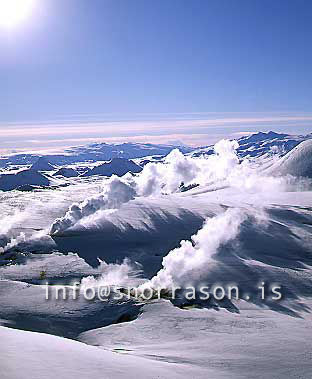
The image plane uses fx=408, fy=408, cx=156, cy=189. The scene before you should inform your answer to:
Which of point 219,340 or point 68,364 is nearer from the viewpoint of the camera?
point 68,364

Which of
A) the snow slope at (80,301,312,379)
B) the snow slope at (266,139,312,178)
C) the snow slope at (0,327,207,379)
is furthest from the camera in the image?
the snow slope at (266,139,312,178)

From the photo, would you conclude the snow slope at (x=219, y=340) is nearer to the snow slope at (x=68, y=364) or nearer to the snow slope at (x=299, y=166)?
the snow slope at (x=68, y=364)

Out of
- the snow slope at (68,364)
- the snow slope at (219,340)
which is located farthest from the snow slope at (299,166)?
the snow slope at (68,364)

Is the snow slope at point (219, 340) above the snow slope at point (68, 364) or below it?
below

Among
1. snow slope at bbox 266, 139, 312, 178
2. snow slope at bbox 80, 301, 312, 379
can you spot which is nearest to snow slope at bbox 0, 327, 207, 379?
snow slope at bbox 80, 301, 312, 379

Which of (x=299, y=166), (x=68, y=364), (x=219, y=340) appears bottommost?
(x=219, y=340)

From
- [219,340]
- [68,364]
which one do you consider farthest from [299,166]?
[68,364]

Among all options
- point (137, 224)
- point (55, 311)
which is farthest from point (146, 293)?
point (137, 224)

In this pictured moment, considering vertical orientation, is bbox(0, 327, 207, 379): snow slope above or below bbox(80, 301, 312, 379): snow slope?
above

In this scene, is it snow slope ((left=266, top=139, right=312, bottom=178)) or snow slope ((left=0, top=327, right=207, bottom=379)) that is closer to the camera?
snow slope ((left=0, top=327, right=207, bottom=379))

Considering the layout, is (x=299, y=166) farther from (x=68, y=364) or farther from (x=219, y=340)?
(x=68, y=364)

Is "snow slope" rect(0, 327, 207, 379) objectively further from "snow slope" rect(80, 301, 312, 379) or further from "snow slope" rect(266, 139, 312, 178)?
"snow slope" rect(266, 139, 312, 178)

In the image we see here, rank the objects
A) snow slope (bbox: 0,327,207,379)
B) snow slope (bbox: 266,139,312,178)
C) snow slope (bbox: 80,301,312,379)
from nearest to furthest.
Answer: snow slope (bbox: 0,327,207,379) < snow slope (bbox: 80,301,312,379) < snow slope (bbox: 266,139,312,178)

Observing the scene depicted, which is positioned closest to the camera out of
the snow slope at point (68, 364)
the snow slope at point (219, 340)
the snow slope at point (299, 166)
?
the snow slope at point (68, 364)
